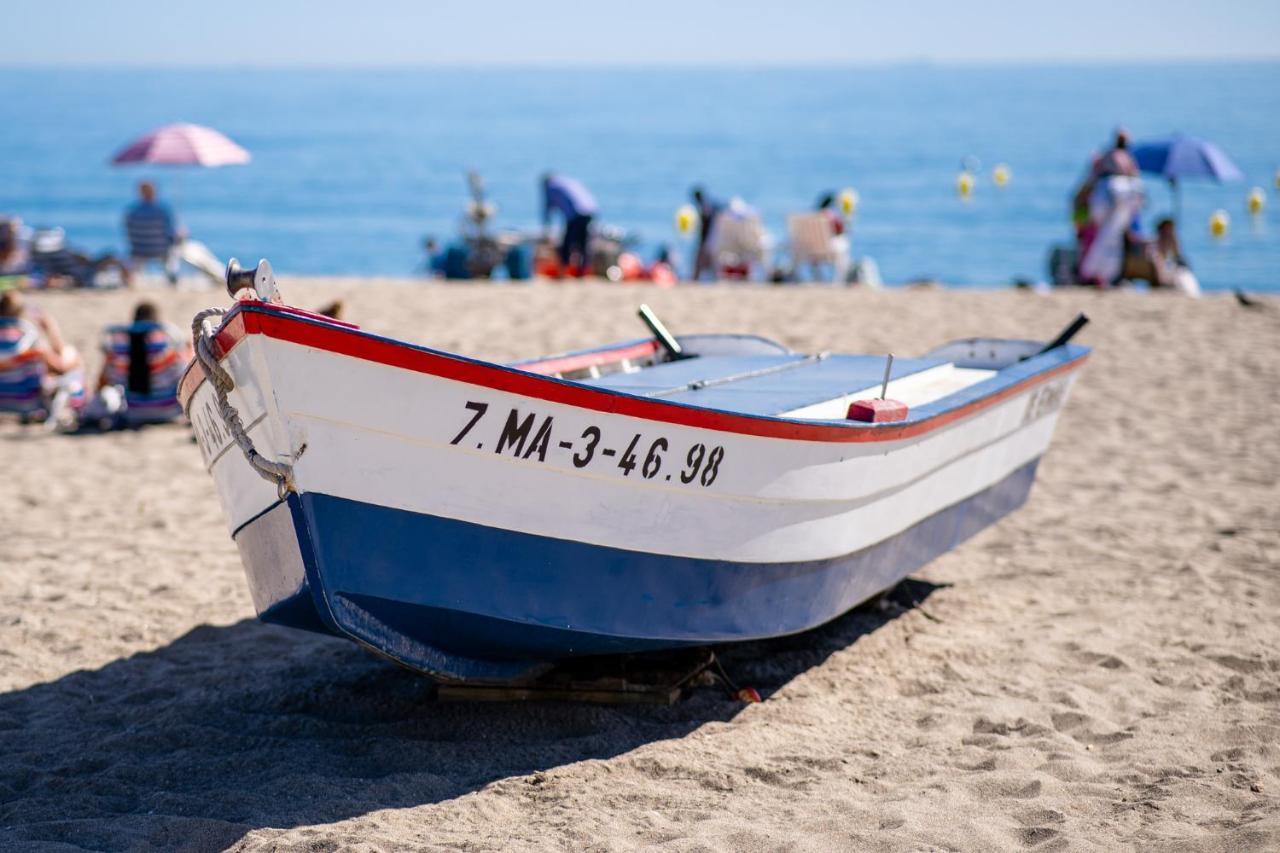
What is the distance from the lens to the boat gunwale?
387 cm

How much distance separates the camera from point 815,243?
18312 mm

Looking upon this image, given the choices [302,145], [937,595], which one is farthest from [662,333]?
[302,145]

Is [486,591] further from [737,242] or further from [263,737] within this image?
[737,242]

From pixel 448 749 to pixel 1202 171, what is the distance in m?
14.9

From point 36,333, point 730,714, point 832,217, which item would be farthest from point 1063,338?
point 832,217

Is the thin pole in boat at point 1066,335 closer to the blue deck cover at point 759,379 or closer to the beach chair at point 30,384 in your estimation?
the blue deck cover at point 759,379

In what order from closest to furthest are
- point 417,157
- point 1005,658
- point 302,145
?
point 1005,658, point 417,157, point 302,145

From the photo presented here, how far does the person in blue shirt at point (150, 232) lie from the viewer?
16.4 m

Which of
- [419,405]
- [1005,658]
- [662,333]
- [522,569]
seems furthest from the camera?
[662,333]

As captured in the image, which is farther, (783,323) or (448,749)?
(783,323)

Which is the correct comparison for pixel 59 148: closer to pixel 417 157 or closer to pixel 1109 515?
pixel 417 157

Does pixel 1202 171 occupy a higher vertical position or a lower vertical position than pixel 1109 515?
higher

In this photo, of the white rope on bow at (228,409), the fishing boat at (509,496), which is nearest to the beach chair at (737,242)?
the fishing boat at (509,496)

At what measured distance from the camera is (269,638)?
19.6 feet
